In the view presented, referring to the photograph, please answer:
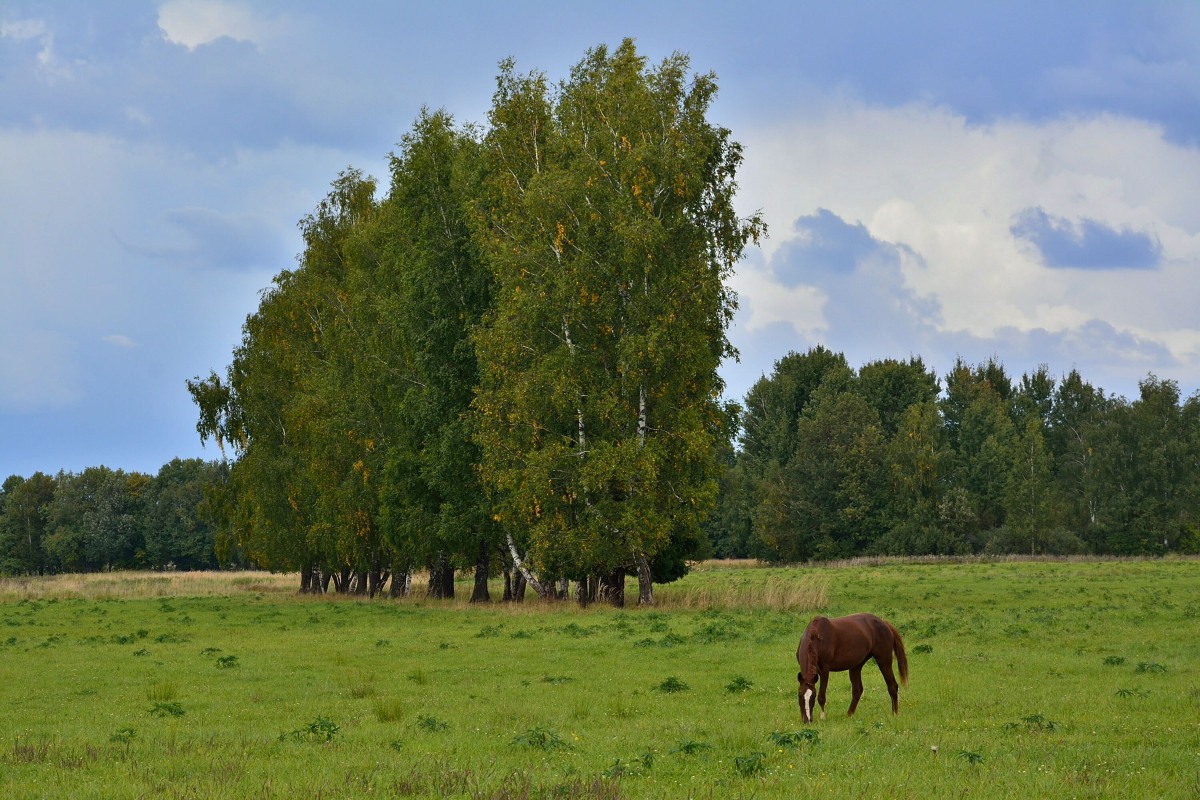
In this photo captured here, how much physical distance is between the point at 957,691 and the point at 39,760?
14.4 metres

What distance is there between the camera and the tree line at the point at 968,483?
105188 millimetres

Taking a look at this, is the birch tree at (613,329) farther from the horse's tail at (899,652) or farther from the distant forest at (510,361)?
the horse's tail at (899,652)

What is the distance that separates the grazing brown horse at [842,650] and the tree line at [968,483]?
92.5 meters

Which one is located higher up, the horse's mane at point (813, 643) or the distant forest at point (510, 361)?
the distant forest at point (510, 361)

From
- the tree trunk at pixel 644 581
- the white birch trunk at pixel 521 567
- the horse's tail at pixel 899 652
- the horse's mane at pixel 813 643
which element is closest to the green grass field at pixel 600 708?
the horse's tail at pixel 899 652

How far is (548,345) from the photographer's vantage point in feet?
142

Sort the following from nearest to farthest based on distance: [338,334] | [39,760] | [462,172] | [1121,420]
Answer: [39,760]
[462,172]
[338,334]
[1121,420]

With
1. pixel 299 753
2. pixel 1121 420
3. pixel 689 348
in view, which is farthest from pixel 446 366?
pixel 1121 420

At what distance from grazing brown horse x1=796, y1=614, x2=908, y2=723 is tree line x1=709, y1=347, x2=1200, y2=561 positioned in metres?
92.5

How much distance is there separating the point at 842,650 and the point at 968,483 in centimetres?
10058

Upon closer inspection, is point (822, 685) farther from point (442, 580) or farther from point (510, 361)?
point (442, 580)

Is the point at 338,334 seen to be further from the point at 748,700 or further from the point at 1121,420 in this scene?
the point at 1121,420

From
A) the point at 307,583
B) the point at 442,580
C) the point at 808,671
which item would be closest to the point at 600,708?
the point at 808,671

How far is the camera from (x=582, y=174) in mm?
42125
